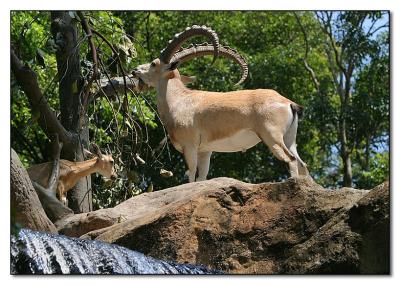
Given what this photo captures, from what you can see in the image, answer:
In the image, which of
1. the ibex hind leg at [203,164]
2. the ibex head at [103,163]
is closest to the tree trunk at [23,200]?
the ibex hind leg at [203,164]

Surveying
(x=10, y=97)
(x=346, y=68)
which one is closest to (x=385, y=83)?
(x=346, y=68)

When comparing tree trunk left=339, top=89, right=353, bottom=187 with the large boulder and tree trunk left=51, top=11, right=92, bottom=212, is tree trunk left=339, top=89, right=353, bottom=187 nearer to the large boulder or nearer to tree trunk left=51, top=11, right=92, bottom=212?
tree trunk left=51, top=11, right=92, bottom=212

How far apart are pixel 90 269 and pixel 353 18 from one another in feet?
22.2

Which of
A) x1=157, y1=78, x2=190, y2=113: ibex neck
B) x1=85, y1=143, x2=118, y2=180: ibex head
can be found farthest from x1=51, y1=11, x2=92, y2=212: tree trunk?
x1=85, y1=143, x2=118, y2=180: ibex head

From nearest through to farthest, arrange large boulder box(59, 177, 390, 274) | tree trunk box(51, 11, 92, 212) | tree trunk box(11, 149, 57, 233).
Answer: tree trunk box(11, 149, 57, 233) < large boulder box(59, 177, 390, 274) < tree trunk box(51, 11, 92, 212)

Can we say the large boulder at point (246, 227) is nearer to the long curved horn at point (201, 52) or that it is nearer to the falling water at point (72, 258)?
the falling water at point (72, 258)

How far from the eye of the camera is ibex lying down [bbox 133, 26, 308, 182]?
331 inches

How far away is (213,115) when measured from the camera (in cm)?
877

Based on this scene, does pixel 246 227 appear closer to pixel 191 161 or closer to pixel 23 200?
pixel 23 200

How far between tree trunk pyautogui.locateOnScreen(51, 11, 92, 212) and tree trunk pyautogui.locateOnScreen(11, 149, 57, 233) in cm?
158

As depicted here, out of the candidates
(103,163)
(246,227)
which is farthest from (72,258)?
(103,163)

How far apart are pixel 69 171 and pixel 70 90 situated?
0.98m

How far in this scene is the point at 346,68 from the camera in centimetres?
1515

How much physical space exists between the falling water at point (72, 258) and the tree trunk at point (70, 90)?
1.96 meters
